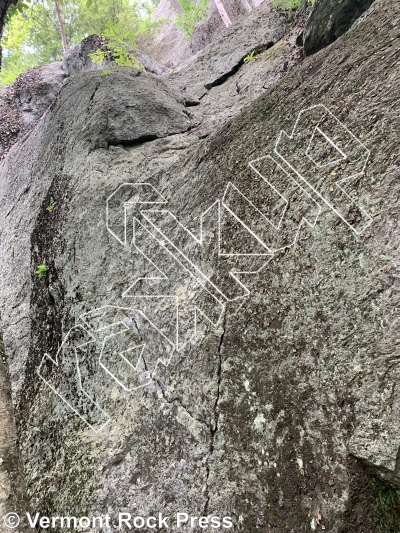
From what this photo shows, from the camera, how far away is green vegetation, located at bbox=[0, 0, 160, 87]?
38.0 feet

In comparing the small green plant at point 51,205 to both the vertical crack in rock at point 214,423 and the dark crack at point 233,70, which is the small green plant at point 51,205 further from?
the dark crack at point 233,70

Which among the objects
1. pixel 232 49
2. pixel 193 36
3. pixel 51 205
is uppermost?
pixel 193 36

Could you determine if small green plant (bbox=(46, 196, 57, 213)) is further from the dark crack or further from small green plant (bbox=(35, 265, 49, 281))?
the dark crack

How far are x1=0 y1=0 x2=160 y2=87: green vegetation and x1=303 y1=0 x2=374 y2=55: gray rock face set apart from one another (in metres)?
8.72

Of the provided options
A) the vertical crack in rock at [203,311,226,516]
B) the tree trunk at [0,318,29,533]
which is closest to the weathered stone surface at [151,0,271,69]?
the vertical crack in rock at [203,311,226,516]

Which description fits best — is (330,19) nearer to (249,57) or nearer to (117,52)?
(249,57)

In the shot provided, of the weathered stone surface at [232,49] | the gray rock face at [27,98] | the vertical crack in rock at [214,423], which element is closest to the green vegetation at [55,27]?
the gray rock face at [27,98]

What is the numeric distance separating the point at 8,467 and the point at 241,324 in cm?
166

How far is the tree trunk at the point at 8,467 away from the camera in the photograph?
1.93 meters

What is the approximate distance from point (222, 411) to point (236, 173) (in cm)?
A: 188

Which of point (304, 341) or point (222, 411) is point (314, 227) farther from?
point (222, 411)

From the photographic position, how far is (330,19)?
413 centimetres

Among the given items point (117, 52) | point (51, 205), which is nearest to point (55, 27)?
point (117, 52)

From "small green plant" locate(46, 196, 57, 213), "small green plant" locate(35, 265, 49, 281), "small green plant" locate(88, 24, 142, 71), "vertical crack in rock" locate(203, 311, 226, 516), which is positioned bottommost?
"vertical crack in rock" locate(203, 311, 226, 516)
